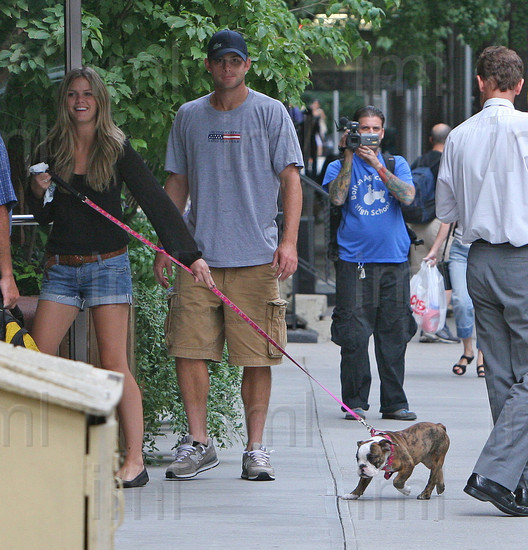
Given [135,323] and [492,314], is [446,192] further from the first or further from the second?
[135,323]

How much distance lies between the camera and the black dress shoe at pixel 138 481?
5121mm

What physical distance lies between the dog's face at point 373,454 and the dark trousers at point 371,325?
8.33 ft

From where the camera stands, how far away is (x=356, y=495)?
5055 mm

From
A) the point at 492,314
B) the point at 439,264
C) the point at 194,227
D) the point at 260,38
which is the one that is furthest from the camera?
the point at 439,264

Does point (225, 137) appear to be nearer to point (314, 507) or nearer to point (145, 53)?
point (145, 53)

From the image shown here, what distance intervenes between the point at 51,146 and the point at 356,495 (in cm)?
206

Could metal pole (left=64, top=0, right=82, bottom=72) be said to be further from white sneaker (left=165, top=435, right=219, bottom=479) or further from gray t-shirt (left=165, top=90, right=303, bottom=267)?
white sneaker (left=165, top=435, right=219, bottom=479)

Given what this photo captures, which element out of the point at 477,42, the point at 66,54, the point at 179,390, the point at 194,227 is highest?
the point at 477,42

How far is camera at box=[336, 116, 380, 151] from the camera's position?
7.29m

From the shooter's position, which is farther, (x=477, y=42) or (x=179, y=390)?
(x=477, y=42)

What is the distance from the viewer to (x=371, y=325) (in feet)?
24.5

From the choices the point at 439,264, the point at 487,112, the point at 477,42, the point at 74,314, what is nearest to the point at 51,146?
the point at 74,314

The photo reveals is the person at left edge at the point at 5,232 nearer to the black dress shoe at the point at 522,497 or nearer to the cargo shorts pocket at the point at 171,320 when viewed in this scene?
the cargo shorts pocket at the point at 171,320

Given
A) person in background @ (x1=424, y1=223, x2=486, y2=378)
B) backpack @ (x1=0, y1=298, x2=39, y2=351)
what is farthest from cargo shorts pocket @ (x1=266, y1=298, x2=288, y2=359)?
person in background @ (x1=424, y1=223, x2=486, y2=378)
